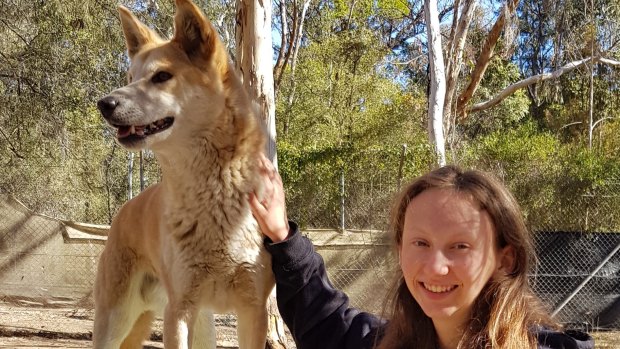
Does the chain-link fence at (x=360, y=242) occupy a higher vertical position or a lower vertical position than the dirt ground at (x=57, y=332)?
higher

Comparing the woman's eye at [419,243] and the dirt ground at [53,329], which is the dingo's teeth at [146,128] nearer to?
the woman's eye at [419,243]

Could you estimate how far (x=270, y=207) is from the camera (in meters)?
2.77

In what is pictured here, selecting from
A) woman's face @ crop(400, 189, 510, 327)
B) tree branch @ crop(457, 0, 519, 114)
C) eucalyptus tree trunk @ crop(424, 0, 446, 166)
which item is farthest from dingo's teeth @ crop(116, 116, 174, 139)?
tree branch @ crop(457, 0, 519, 114)

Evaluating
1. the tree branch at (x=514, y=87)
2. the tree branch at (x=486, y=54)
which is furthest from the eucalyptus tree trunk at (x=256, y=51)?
the tree branch at (x=514, y=87)

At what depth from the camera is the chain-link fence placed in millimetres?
9148

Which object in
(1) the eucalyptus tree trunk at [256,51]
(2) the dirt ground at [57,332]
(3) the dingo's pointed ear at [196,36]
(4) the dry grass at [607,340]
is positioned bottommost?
(4) the dry grass at [607,340]

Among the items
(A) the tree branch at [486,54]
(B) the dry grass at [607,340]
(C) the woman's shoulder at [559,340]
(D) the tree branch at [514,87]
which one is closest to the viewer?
(C) the woman's shoulder at [559,340]

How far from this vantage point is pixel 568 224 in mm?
9602

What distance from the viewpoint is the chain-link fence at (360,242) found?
9.15 meters

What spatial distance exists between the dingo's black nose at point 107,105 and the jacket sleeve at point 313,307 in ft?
2.92

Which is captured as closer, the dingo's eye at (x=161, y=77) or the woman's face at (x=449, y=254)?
the woman's face at (x=449, y=254)

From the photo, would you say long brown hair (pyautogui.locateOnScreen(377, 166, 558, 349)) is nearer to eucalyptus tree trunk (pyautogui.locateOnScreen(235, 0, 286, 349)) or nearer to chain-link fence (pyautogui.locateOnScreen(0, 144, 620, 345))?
eucalyptus tree trunk (pyautogui.locateOnScreen(235, 0, 286, 349))

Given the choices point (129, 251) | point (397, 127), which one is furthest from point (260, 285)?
point (397, 127)

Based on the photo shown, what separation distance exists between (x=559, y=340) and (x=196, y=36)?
1.95 meters
